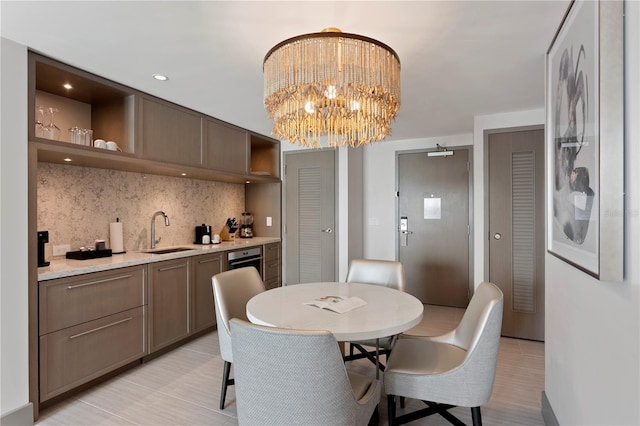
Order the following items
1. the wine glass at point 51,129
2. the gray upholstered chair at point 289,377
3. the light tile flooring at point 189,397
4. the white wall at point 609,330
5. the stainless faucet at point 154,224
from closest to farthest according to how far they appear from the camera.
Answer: the white wall at point 609,330 → the gray upholstered chair at point 289,377 → the light tile flooring at point 189,397 → the wine glass at point 51,129 → the stainless faucet at point 154,224

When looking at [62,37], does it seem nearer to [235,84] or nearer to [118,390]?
[235,84]

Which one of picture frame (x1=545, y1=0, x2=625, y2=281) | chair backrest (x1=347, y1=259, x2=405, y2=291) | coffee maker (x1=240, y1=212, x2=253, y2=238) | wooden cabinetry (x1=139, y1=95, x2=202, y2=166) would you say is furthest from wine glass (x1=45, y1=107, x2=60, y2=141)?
picture frame (x1=545, y1=0, x2=625, y2=281)

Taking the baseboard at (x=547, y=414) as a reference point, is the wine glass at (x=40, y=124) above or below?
above

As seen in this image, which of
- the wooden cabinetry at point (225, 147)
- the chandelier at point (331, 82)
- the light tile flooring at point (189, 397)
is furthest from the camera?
the wooden cabinetry at point (225, 147)

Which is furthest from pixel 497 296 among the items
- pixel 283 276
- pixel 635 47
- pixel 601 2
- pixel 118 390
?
pixel 283 276

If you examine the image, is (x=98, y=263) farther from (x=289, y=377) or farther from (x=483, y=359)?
(x=483, y=359)

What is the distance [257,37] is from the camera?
6.49 ft

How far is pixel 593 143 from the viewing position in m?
1.22

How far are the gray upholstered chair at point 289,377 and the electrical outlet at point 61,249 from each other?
232 cm

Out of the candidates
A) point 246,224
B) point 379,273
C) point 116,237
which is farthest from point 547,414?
point 246,224

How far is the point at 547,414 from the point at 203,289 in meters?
2.93

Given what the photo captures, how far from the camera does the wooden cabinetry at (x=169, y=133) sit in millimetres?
2924

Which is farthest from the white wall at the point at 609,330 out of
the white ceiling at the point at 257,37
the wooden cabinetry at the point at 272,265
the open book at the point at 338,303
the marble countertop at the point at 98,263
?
the wooden cabinetry at the point at 272,265

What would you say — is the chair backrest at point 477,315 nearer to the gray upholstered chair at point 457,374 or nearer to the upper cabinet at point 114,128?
the gray upholstered chair at point 457,374
